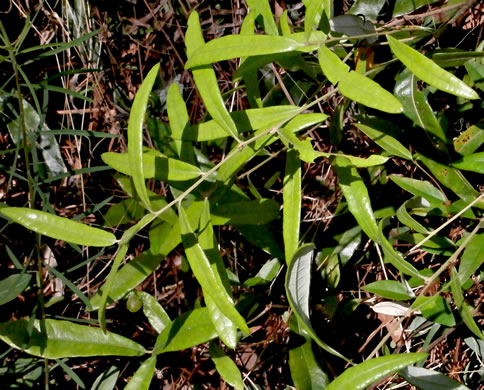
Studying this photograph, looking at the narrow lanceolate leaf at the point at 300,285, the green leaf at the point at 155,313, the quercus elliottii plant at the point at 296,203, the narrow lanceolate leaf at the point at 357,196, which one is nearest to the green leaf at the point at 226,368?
the quercus elliottii plant at the point at 296,203

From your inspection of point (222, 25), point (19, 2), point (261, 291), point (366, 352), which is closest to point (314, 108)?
point (222, 25)

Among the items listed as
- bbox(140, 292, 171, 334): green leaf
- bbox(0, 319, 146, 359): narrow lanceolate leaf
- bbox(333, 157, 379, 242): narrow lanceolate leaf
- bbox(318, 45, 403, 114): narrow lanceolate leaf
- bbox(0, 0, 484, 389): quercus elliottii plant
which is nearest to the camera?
bbox(318, 45, 403, 114): narrow lanceolate leaf

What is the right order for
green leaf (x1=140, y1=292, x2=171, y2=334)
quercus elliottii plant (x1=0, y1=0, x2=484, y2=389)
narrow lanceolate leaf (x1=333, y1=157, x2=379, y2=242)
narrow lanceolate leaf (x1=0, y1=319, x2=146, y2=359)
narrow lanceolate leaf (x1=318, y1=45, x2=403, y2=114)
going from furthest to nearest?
green leaf (x1=140, y1=292, x2=171, y2=334), narrow lanceolate leaf (x1=0, y1=319, x2=146, y2=359), narrow lanceolate leaf (x1=333, y1=157, x2=379, y2=242), quercus elliottii plant (x1=0, y1=0, x2=484, y2=389), narrow lanceolate leaf (x1=318, y1=45, x2=403, y2=114)

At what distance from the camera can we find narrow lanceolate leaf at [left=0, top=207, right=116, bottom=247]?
1098mm

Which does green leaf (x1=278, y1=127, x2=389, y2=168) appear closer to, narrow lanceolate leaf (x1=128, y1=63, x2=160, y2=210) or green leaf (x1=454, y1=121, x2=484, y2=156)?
narrow lanceolate leaf (x1=128, y1=63, x2=160, y2=210)

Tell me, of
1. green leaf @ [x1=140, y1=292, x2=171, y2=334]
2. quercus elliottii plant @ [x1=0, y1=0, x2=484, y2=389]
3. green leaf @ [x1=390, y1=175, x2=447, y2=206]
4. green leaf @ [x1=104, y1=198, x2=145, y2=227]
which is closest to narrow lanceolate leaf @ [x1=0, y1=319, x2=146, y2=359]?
quercus elliottii plant @ [x1=0, y1=0, x2=484, y2=389]

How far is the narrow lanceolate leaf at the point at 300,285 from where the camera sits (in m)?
1.11

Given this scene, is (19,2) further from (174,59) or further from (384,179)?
(384,179)

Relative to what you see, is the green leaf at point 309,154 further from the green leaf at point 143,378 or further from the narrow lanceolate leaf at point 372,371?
the green leaf at point 143,378

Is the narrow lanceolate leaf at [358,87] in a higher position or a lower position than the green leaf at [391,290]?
higher

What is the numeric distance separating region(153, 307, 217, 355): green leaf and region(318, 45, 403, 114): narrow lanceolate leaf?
1.86 feet

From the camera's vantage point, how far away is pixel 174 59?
64.0 inches

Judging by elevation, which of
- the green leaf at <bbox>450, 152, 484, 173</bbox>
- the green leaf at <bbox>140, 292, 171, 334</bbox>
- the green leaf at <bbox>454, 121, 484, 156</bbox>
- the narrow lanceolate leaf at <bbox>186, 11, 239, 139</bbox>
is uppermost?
the narrow lanceolate leaf at <bbox>186, 11, 239, 139</bbox>

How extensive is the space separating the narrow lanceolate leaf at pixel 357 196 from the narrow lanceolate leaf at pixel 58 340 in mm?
570
